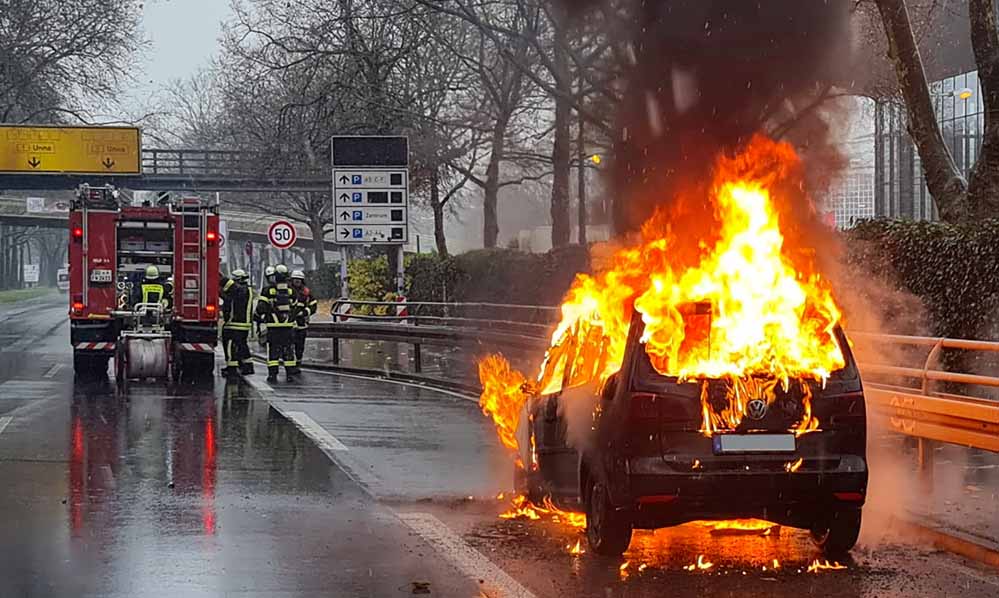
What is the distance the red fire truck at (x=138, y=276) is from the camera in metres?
20.5

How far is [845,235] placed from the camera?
1545 centimetres

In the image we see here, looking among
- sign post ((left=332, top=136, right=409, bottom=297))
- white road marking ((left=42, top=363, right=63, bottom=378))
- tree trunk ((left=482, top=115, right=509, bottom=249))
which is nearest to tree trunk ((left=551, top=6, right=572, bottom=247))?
sign post ((left=332, top=136, right=409, bottom=297))

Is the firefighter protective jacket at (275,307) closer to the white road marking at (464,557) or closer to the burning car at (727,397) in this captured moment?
the white road marking at (464,557)

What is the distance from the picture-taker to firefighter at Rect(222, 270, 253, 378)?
20.5 metres

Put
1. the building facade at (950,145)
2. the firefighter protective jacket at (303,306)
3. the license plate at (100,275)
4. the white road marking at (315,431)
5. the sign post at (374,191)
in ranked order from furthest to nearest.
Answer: the building facade at (950,145) < the sign post at (374,191) < the firefighter protective jacket at (303,306) < the license plate at (100,275) < the white road marking at (315,431)

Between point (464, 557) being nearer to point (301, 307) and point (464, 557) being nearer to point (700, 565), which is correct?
point (700, 565)

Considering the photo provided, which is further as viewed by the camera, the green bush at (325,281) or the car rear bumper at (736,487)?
the green bush at (325,281)

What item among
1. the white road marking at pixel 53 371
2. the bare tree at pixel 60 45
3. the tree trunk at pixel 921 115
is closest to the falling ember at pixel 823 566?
the tree trunk at pixel 921 115

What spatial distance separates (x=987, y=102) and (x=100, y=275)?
12.5 metres

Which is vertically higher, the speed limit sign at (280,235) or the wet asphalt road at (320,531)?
the speed limit sign at (280,235)

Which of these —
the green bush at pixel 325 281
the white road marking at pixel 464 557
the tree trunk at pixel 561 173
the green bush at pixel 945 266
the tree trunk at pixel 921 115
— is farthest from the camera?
the green bush at pixel 325 281

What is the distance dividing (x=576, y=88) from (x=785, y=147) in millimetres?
11449

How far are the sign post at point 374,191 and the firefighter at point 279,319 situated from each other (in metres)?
6.10

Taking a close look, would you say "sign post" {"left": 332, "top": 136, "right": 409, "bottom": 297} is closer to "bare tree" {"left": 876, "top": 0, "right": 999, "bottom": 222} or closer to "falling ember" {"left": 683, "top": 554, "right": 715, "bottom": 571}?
"bare tree" {"left": 876, "top": 0, "right": 999, "bottom": 222}
